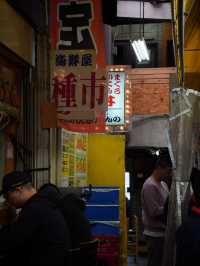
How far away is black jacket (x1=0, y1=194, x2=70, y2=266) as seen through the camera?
4750 mm

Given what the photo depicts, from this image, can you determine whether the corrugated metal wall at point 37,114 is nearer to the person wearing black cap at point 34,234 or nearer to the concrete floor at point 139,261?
the person wearing black cap at point 34,234

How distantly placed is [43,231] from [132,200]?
15122mm

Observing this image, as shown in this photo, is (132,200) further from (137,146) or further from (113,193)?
(113,193)

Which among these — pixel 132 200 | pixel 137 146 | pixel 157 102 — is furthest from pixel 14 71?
pixel 132 200

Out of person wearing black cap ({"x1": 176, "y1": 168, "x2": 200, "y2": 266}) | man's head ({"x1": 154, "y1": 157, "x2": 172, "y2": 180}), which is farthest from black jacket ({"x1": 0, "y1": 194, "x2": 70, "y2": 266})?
man's head ({"x1": 154, "y1": 157, "x2": 172, "y2": 180})

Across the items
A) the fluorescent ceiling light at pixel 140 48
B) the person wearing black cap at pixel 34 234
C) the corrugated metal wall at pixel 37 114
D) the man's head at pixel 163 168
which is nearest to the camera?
the person wearing black cap at pixel 34 234

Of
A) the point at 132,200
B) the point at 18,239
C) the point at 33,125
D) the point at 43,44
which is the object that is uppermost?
Answer: the point at 43,44

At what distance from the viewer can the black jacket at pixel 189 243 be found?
4219 mm

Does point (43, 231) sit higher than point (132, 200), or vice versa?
point (43, 231)

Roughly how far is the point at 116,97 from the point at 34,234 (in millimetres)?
8149

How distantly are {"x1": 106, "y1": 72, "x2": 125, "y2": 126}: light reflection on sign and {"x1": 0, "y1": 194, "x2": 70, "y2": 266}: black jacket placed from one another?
24.5 feet

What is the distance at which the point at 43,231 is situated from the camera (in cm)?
486

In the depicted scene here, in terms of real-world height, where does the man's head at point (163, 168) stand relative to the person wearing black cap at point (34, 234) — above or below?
above

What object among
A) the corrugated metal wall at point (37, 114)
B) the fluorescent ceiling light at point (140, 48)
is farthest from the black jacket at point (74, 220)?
the fluorescent ceiling light at point (140, 48)
